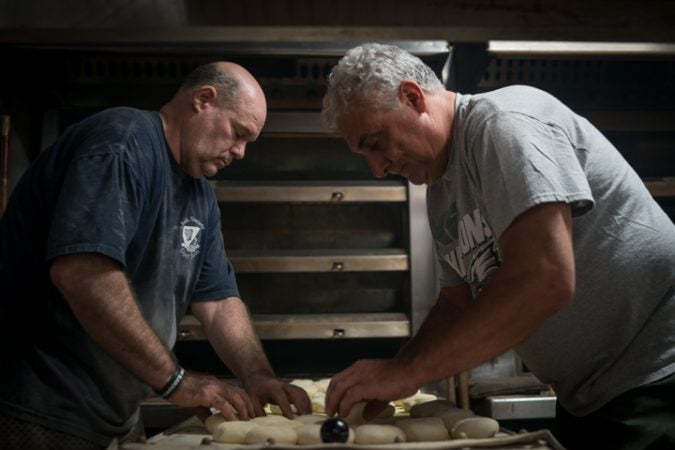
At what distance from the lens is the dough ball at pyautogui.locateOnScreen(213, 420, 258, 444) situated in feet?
3.63

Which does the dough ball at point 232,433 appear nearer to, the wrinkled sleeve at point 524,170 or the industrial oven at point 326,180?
the wrinkled sleeve at point 524,170

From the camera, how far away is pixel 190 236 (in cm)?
170

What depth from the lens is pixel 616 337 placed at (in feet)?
3.99

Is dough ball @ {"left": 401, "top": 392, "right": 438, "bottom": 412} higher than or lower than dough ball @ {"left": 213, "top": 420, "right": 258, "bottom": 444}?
lower

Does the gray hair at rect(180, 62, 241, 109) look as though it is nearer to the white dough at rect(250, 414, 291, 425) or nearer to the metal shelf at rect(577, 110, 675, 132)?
the white dough at rect(250, 414, 291, 425)

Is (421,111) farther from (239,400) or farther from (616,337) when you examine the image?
(239,400)

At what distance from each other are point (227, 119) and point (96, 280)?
603mm

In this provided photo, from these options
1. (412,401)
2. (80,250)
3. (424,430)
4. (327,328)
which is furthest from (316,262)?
(424,430)

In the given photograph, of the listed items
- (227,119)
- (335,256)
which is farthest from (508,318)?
(335,256)

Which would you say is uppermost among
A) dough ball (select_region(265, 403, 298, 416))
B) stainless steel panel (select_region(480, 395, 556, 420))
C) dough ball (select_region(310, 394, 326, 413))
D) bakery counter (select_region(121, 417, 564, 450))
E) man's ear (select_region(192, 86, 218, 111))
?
man's ear (select_region(192, 86, 218, 111))

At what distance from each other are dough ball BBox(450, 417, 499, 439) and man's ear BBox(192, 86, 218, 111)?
105cm

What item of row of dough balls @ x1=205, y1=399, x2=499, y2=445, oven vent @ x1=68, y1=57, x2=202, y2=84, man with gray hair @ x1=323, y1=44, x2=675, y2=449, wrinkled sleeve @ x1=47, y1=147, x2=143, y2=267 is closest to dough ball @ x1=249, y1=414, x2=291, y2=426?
row of dough balls @ x1=205, y1=399, x2=499, y2=445

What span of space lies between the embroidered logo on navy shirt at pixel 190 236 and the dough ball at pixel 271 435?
70 cm

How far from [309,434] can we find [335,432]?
83 millimetres
